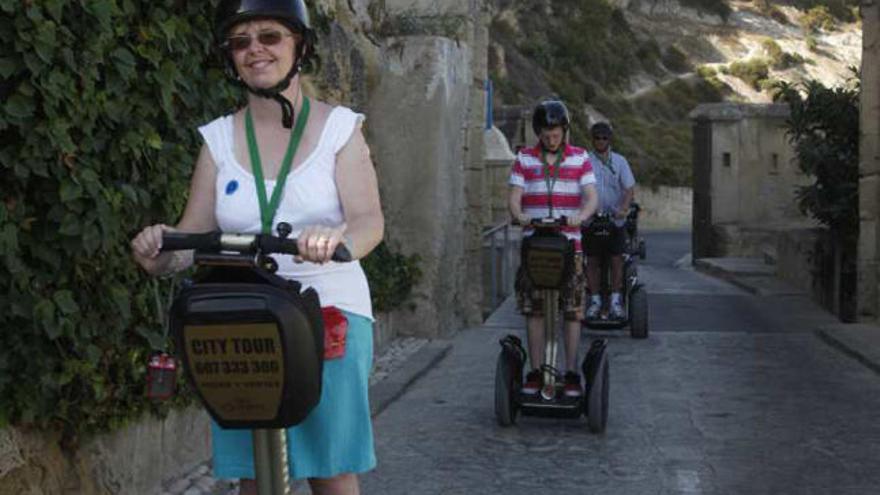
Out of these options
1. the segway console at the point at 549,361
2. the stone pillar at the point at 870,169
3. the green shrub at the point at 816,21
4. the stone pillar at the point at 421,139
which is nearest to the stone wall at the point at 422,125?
the stone pillar at the point at 421,139

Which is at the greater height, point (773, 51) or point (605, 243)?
point (773, 51)

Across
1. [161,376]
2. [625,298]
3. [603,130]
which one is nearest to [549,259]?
[161,376]

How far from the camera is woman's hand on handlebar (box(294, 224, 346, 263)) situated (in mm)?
2600

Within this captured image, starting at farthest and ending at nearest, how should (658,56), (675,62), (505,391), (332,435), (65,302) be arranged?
(675,62) < (658,56) < (505,391) < (65,302) < (332,435)

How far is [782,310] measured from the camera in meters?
13.8

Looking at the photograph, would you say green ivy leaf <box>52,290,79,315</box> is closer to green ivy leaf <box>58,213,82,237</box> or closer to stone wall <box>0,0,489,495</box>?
green ivy leaf <box>58,213,82,237</box>

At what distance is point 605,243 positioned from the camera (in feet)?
35.3

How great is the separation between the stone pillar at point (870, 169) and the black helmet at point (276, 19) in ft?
29.4

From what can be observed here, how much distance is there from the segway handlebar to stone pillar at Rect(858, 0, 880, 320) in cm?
932

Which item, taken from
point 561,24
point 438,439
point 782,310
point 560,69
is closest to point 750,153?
point 782,310

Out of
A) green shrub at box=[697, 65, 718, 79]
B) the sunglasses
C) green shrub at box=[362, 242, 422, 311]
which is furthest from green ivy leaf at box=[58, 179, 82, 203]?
green shrub at box=[697, 65, 718, 79]

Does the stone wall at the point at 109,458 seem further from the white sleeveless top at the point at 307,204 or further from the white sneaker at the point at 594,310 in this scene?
the white sneaker at the point at 594,310

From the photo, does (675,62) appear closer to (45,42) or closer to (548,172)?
(548,172)

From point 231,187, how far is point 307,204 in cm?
18
